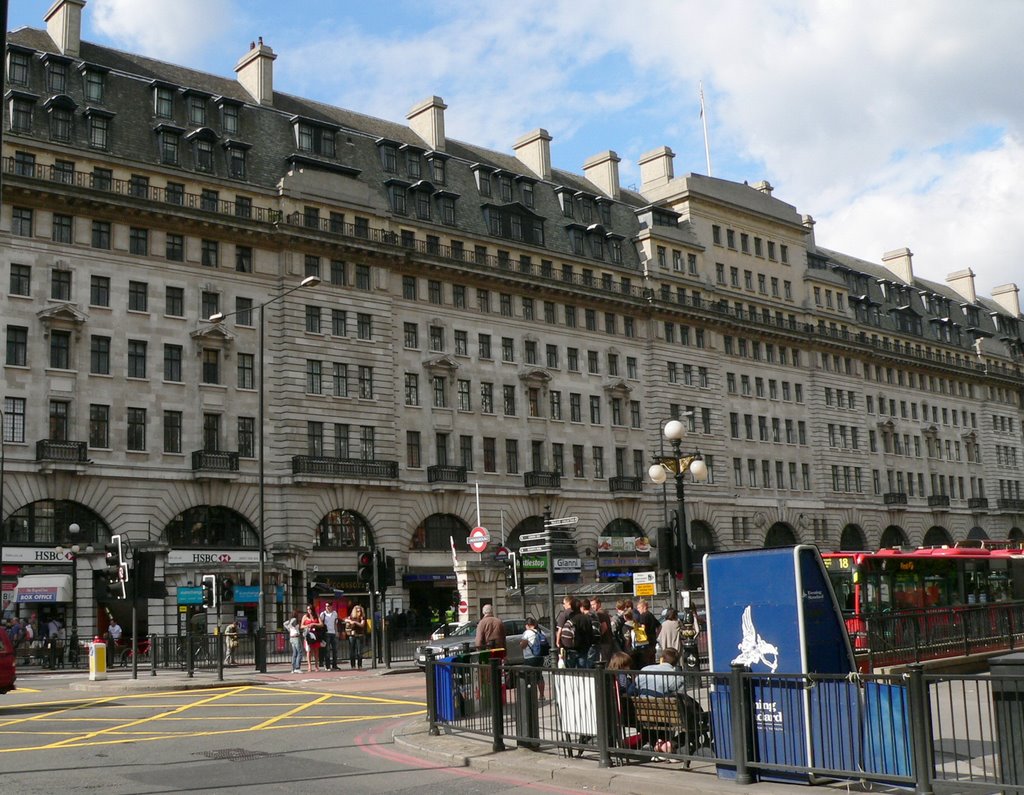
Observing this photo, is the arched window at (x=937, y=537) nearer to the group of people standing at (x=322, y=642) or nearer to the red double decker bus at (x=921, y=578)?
the red double decker bus at (x=921, y=578)

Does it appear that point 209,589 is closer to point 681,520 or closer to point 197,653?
point 197,653

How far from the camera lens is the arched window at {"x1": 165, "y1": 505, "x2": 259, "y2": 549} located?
155 feet

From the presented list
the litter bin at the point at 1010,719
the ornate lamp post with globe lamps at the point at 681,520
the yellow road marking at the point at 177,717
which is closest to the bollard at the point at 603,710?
the litter bin at the point at 1010,719

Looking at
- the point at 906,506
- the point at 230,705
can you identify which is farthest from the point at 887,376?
the point at 230,705

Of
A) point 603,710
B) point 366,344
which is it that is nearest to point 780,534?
point 366,344

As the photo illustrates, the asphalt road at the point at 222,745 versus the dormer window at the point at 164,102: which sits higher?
the dormer window at the point at 164,102

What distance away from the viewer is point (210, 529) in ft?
157

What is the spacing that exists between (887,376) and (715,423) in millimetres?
21269

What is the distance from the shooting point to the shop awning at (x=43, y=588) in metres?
41.9

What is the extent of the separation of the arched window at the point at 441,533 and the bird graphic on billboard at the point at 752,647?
41.4 metres

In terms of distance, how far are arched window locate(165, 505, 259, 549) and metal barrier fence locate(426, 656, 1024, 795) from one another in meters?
34.2

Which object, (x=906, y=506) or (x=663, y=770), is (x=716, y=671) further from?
(x=906, y=506)

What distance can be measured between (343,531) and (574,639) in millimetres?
33120

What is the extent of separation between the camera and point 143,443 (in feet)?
153
